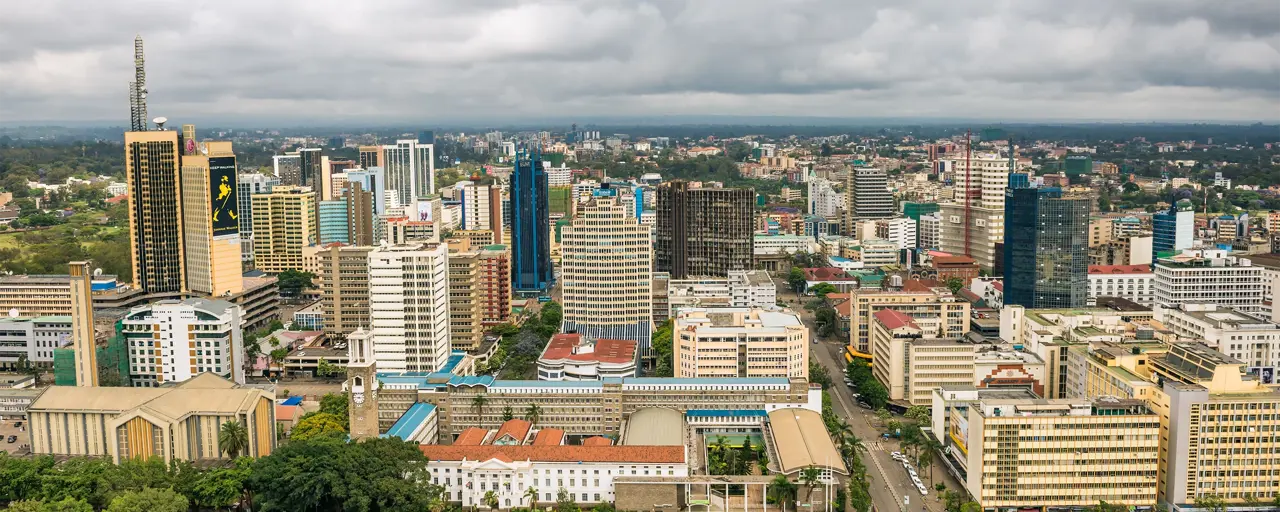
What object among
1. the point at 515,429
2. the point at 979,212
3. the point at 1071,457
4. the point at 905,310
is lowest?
the point at 515,429

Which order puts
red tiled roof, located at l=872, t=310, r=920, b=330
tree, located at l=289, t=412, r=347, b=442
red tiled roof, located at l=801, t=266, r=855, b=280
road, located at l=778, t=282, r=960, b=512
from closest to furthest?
road, located at l=778, t=282, r=960, b=512
tree, located at l=289, t=412, r=347, b=442
red tiled roof, located at l=872, t=310, r=920, b=330
red tiled roof, located at l=801, t=266, r=855, b=280

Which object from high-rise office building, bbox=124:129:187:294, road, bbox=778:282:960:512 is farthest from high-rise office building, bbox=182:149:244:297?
road, bbox=778:282:960:512

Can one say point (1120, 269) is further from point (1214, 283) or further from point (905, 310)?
point (905, 310)

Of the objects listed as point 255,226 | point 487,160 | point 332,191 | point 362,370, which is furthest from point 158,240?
point 487,160

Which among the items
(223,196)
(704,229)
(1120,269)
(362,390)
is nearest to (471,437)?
(362,390)

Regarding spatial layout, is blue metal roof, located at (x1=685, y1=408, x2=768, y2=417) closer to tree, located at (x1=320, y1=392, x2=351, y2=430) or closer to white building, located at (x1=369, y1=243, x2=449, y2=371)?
white building, located at (x1=369, y1=243, x2=449, y2=371)

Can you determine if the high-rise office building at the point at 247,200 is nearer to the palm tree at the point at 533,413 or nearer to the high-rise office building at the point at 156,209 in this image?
the high-rise office building at the point at 156,209

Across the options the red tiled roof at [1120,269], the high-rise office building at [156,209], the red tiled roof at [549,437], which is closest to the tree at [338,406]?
the red tiled roof at [549,437]
